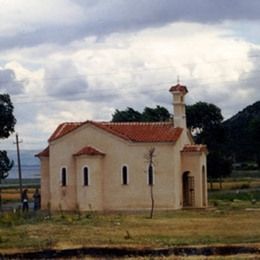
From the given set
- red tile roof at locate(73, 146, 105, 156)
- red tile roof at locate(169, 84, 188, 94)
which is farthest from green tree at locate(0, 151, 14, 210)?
red tile roof at locate(169, 84, 188, 94)

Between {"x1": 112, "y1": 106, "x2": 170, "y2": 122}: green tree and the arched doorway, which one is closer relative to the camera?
the arched doorway

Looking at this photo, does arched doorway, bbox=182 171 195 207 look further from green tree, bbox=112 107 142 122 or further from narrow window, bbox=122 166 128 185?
green tree, bbox=112 107 142 122

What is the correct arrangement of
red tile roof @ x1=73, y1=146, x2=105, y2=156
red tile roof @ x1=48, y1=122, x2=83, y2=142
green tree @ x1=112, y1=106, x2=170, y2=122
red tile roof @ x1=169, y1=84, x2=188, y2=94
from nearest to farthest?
red tile roof @ x1=73, y1=146, x2=105, y2=156 < red tile roof @ x1=48, y1=122, x2=83, y2=142 < red tile roof @ x1=169, y1=84, x2=188, y2=94 < green tree @ x1=112, y1=106, x2=170, y2=122

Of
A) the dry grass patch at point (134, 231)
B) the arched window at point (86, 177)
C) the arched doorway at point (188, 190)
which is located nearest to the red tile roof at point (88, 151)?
the arched window at point (86, 177)

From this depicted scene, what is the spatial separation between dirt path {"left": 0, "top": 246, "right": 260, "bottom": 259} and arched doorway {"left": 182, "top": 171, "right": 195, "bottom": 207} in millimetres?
32760

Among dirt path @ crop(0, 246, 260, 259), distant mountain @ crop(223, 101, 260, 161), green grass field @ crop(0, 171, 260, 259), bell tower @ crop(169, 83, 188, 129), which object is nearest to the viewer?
dirt path @ crop(0, 246, 260, 259)

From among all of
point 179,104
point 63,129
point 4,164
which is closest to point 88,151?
point 63,129

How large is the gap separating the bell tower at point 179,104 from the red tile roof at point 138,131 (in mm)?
728

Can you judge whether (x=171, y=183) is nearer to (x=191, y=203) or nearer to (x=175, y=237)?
(x=191, y=203)

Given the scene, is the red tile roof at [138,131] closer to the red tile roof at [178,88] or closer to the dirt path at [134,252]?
the red tile roof at [178,88]

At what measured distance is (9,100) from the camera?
85.2 m

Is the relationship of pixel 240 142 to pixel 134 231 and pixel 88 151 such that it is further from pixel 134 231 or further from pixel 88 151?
pixel 134 231

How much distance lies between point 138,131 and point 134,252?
32.2 meters

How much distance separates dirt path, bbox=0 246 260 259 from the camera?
33.0 m
